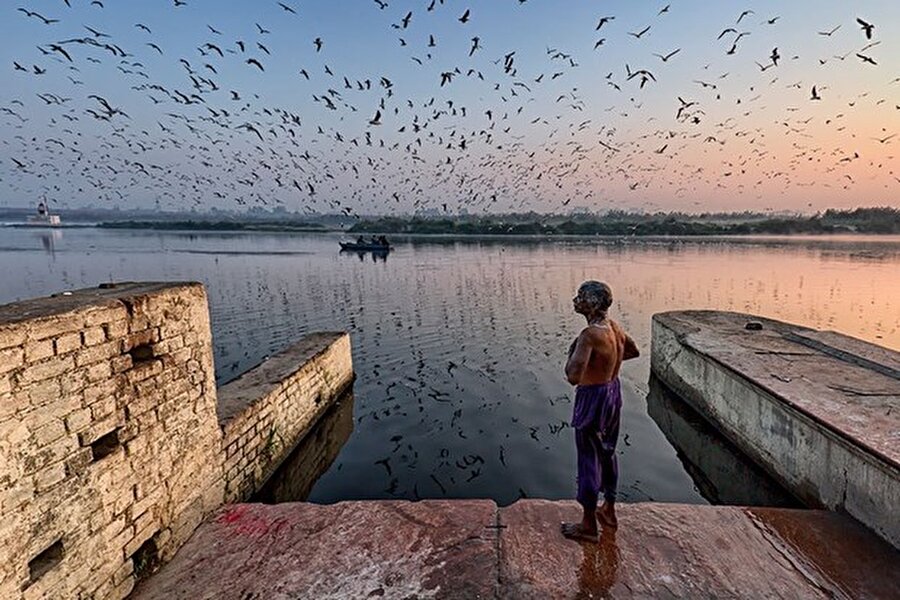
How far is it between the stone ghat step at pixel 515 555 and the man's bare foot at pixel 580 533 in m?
0.07

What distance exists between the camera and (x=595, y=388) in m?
3.97

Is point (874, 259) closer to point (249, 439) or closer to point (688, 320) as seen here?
point (688, 320)

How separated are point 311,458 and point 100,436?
4926 millimetres

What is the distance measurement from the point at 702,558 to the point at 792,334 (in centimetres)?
923

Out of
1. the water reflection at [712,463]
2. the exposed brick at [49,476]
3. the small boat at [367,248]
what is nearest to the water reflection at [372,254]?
the small boat at [367,248]

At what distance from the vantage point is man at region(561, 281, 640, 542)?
388cm

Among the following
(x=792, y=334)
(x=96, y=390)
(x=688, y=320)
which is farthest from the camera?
(x=688, y=320)

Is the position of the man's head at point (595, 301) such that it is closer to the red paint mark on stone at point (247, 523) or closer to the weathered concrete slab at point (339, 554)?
the weathered concrete slab at point (339, 554)

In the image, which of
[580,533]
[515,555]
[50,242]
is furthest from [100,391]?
[50,242]

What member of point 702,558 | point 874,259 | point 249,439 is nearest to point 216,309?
point 249,439

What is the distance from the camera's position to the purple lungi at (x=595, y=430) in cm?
396

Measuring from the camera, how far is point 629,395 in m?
11.2

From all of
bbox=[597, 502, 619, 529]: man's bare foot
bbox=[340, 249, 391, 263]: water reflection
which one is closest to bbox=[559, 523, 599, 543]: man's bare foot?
bbox=[597, 502, 619, 529]: man's bare foot

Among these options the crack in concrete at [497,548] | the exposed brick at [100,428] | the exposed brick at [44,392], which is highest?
the exposed brick at [44,392]
